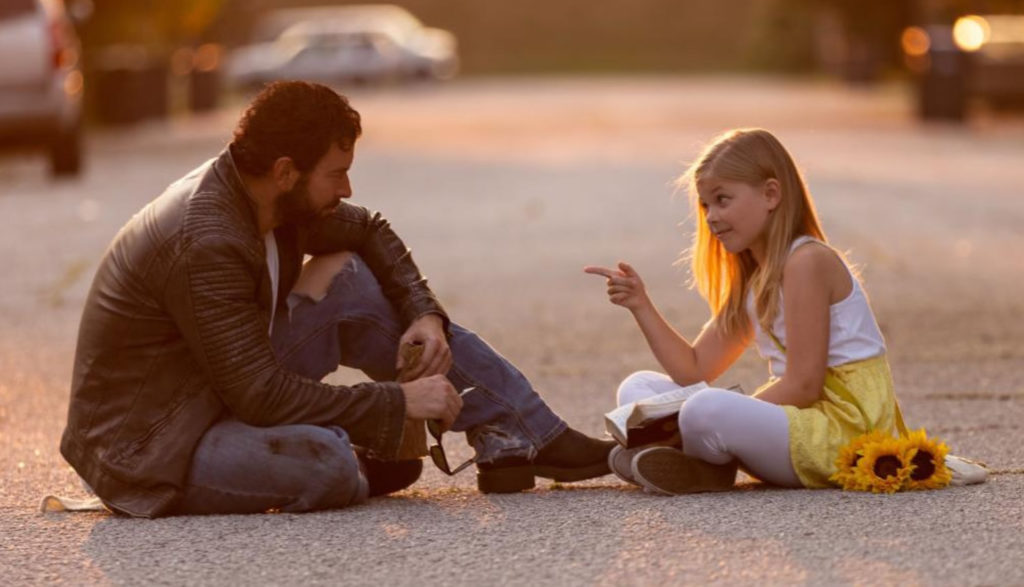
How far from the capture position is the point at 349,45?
50.2 meters

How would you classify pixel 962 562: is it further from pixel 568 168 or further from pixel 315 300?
pixel 568 168

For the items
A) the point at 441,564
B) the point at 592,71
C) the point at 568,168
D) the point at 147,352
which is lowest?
the point at 592,71

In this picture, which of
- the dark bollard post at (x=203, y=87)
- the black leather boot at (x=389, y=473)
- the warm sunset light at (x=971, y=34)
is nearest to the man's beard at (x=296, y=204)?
the black leather boot at (x=389, y=473)

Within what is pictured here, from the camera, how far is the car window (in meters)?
17.5

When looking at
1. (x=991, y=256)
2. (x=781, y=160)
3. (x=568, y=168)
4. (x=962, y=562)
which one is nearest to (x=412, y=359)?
(x=781, y=160)

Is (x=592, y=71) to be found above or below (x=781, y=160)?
below

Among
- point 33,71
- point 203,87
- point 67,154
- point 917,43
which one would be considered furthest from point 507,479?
point 203,87

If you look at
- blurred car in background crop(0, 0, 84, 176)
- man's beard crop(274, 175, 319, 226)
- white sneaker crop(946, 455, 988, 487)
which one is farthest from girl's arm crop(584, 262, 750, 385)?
blurred car in background crop(0, 0, 84, 176)

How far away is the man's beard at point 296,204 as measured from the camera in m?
5.00

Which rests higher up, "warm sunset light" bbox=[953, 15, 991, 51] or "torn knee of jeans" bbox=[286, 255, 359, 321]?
"torn knee of jeans" bbox=[286, 255, 359, 321]

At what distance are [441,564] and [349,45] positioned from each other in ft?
152

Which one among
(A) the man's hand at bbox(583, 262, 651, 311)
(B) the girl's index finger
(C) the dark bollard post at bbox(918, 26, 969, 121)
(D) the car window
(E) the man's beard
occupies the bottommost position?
(C) the dark bollard post at bbox(918, 26, 969, 121)

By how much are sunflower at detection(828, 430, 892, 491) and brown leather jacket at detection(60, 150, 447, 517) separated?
3.85 ft

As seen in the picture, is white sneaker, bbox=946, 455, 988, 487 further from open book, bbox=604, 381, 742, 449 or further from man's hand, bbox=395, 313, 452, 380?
man's hand, bbox=395, 313, 452, 380
